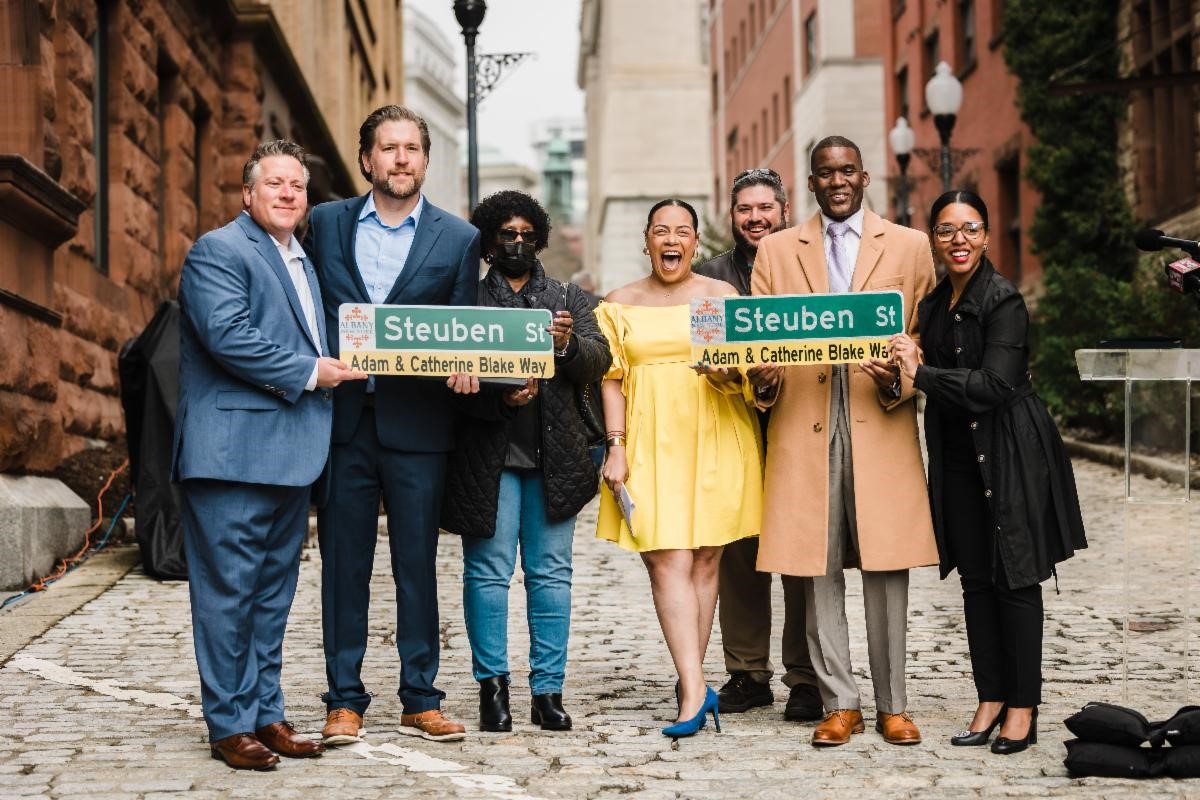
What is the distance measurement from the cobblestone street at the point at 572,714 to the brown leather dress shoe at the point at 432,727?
0.04 m

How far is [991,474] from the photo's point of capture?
21.6 ft

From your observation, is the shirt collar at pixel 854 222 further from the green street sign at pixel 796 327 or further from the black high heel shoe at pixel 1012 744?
the black high heel shoe at pixel 1012 744

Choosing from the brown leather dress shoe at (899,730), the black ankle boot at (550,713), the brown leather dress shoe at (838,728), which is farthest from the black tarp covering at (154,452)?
the brown leather dress shoe at (899,730)

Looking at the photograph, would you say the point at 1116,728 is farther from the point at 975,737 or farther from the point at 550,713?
the point at 550,713

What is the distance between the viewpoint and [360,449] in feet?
22.2

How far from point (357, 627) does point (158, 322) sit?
5.15m

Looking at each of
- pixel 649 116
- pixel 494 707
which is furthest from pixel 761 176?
pixel 649 116

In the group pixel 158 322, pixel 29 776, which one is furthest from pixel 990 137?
pixel 29 776

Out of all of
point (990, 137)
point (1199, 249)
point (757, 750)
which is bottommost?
point (757, 750)

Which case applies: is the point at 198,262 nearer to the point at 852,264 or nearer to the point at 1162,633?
the point at 852,264

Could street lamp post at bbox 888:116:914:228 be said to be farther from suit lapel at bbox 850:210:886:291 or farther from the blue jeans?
the blue jeans

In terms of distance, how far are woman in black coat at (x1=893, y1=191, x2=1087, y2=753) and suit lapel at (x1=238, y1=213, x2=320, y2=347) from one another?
2.23 m

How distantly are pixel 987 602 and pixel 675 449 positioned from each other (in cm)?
135

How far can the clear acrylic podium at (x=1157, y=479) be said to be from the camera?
7.07m
